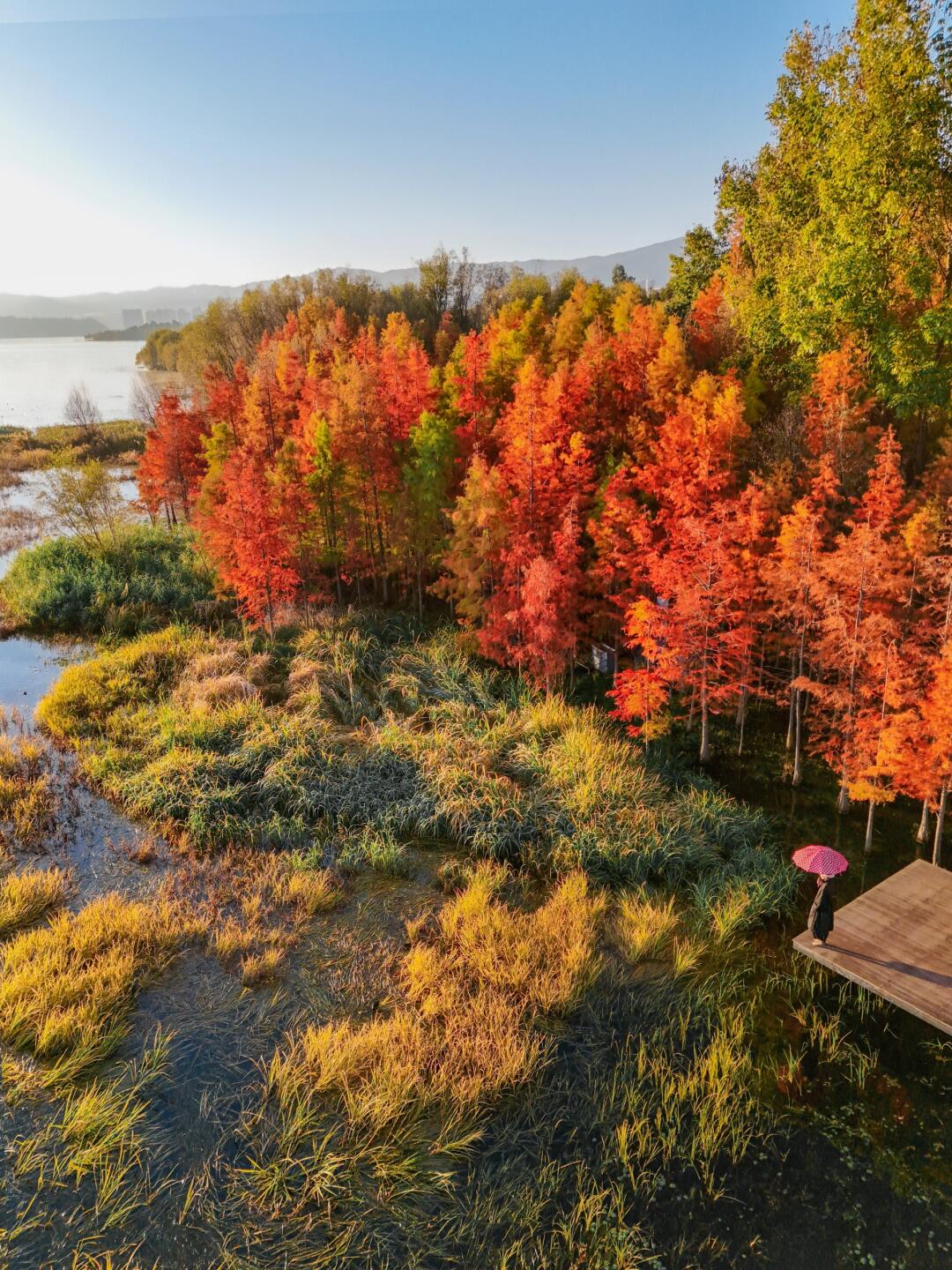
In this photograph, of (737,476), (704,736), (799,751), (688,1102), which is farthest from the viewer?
(737,476)

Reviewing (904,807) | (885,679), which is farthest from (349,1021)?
(904,807)

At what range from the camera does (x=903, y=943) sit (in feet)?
41.9

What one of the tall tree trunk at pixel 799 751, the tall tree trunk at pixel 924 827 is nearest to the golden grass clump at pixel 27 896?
the tall tree trunk at pixel 799 751

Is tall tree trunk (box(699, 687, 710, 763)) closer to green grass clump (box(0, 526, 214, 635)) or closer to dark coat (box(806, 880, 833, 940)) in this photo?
dark coat (box(806, 880, 833, 940))

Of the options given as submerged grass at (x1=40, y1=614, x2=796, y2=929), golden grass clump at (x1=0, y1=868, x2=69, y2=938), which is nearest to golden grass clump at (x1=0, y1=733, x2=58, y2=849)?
submerged grass at (x1=40, y1=614, x2=796, y2=929)

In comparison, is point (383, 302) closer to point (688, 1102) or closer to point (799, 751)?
point (799, 751)

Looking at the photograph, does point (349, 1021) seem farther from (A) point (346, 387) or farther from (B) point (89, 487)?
(B) point (89, 487)

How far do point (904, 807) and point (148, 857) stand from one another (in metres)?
19.6

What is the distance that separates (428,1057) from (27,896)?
A: 919 centimetres

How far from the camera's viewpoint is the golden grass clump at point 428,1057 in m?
9.48

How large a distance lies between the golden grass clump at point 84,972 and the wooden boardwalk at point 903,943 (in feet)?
39.6

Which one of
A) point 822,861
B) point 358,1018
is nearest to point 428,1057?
point 358,1018

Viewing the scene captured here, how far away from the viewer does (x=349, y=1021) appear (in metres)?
11.6

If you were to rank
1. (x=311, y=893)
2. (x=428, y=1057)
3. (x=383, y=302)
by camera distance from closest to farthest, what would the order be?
(x=428, y=1057)
(x=311, y=893)
(x=383, y=302)
